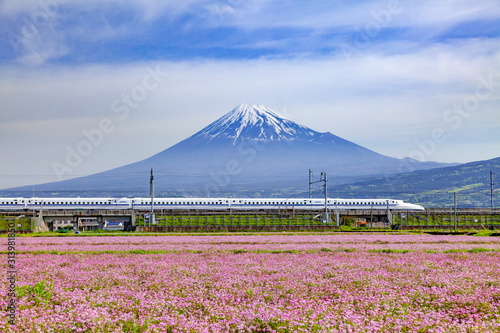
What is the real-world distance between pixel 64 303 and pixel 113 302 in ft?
3.66

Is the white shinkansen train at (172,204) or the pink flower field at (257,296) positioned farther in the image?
the white shinkansen train at (172,204)

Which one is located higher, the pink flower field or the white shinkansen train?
the white shinkansen train

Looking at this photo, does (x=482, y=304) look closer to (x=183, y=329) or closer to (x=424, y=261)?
(x=183, y=329)

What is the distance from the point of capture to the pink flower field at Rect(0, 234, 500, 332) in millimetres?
11414

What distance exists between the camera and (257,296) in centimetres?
1471

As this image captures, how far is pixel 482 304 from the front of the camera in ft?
44.0

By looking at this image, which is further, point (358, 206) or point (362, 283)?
point (358, 206)

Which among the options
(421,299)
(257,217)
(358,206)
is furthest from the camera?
(358,206)

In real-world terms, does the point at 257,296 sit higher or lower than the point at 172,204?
lower

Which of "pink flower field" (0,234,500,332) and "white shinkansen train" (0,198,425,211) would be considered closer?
"pink flower field" (0,234,500,332)

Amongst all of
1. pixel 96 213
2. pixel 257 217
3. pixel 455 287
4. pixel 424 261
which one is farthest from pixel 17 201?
pixel 455 287

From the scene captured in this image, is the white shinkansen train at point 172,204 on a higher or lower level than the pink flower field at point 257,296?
higher

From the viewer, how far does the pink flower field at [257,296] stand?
11.4 m

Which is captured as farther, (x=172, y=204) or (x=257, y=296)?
(x=172, y=204)
